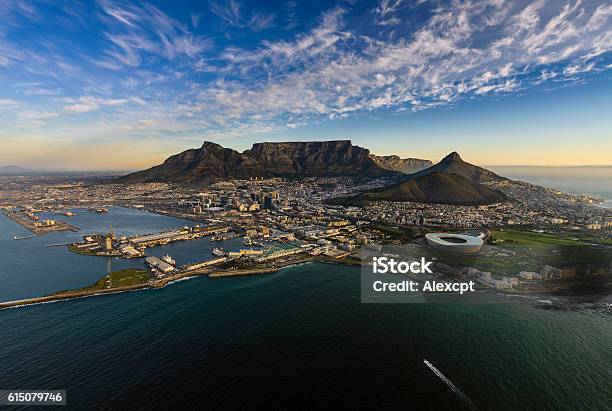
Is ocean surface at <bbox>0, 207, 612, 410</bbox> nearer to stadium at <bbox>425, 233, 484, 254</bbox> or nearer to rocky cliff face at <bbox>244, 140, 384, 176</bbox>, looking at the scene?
stadium at <bbox>425, 233, 484, 254</bbox>

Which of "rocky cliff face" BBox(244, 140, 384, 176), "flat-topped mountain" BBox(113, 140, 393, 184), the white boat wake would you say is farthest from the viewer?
"rocky cliff face" BBox(244, 140, 384, 176)

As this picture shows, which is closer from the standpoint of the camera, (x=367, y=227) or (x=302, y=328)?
(x=302, y=328)

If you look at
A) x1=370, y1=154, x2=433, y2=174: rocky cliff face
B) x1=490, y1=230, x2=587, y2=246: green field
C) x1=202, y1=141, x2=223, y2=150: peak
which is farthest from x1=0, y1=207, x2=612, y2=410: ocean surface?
x1=370, y1=154, x2=433, y2=174: rocky cliff face

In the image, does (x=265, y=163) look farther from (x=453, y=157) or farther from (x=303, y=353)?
(x=303, y=353)

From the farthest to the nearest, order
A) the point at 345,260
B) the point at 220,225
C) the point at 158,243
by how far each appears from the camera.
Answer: the point at 220,225
the point at 158,243
the point at 345,260

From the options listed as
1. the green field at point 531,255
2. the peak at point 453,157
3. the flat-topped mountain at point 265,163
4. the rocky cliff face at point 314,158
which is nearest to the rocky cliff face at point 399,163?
the rocky cliff face at point 314,158

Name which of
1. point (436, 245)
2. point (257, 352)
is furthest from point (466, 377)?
point (436, 245)

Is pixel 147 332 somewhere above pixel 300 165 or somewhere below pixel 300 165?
below

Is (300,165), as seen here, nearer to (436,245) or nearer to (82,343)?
(436,245)
